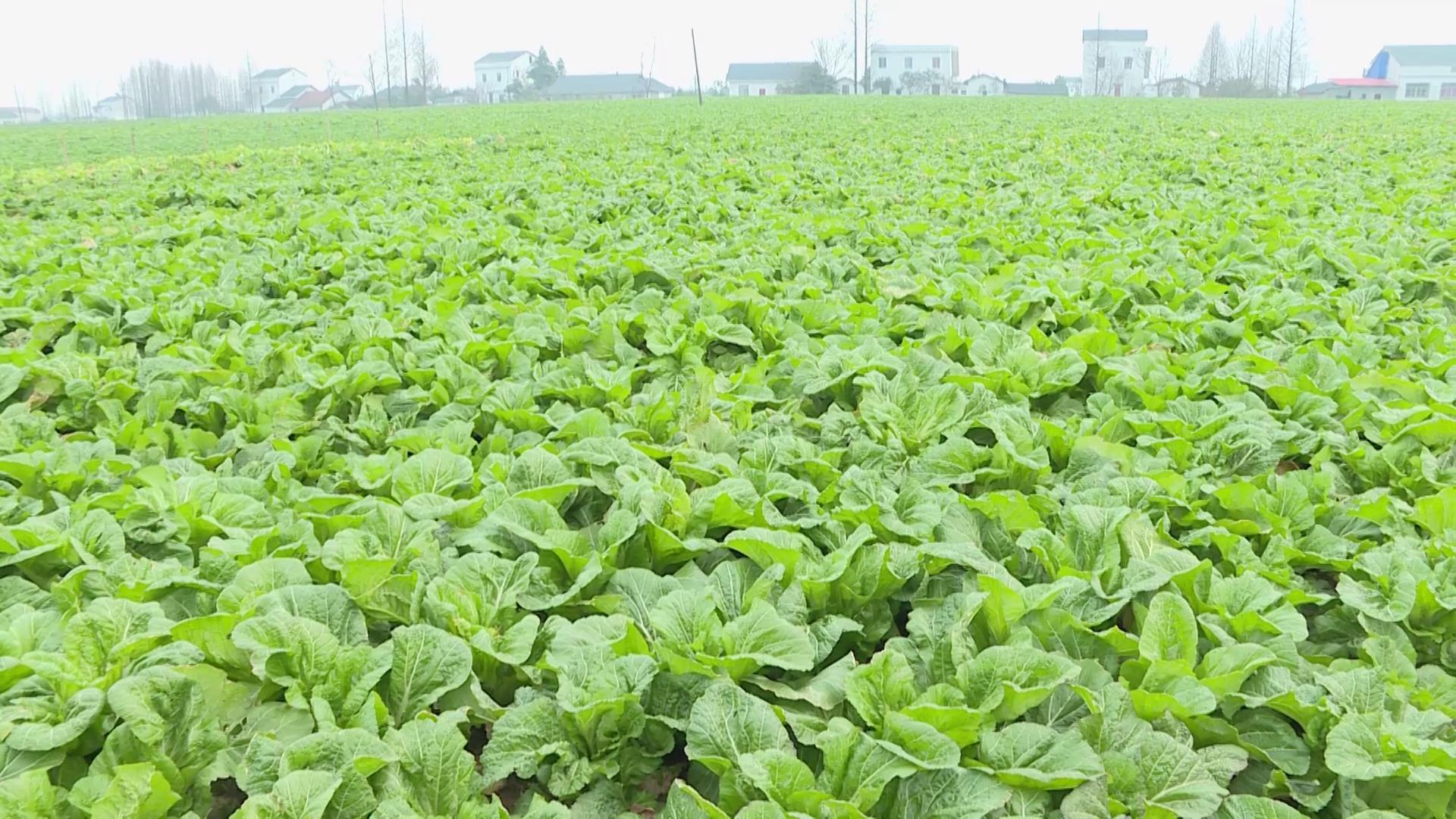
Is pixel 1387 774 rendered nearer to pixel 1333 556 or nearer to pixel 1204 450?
pixel 1333 556

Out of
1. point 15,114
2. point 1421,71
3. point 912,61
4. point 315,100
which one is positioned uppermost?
point 912,61

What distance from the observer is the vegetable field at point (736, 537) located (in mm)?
1946

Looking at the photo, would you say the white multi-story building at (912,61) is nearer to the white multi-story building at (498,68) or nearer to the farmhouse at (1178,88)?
the farmhouse at (1178,88)

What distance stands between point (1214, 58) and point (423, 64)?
76.1 meters

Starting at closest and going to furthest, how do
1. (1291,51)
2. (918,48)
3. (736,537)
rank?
(736,537) → (1291,51) → (918,48)

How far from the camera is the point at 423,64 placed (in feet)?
297

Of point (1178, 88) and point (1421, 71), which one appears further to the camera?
point (1421, 71)

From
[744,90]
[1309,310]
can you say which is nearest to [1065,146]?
[1309,310]

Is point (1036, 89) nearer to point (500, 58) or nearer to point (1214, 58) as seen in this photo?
point (1214, 58)

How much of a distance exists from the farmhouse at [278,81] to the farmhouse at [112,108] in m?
16.2

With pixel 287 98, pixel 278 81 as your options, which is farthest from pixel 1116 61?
pixel 278 81

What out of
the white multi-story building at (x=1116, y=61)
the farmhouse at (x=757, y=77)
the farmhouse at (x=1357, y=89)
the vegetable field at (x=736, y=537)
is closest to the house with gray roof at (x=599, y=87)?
the farmhouse at (x=757, y=77)

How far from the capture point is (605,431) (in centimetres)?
352

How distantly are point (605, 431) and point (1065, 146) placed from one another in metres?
14.8
